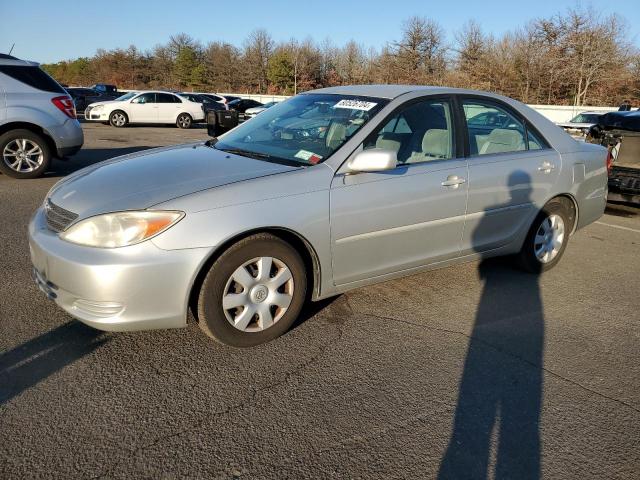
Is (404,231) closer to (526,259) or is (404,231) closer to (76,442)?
(526,259)

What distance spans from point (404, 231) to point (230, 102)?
2666 centimetres

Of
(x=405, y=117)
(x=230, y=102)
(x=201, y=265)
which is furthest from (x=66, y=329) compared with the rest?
(x=230, y=102)

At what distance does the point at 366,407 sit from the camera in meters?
2.61

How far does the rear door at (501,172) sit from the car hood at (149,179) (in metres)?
1.64

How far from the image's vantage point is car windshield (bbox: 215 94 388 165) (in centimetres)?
350

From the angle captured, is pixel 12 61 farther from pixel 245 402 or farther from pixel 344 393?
pixel 344 393

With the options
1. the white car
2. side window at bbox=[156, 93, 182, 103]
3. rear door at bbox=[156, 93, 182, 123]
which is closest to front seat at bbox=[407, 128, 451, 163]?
the white car

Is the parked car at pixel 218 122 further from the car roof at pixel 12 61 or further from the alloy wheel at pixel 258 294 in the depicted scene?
the car roof at pixel 12 61

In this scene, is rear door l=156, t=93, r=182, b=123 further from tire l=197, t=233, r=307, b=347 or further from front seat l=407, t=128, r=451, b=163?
tire l=197, t=233, r=307, b=347

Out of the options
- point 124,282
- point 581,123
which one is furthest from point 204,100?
point 124,282

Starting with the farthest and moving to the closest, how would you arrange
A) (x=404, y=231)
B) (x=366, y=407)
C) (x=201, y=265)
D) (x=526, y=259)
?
(x=526, y=259), (x=404, y=231), (x=201, y=265), (x=366, y=407)

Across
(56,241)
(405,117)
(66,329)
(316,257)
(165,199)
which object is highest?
(405,117)

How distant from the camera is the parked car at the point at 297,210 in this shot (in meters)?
2.75

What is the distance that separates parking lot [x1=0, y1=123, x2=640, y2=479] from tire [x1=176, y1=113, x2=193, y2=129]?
18860 millimetres
